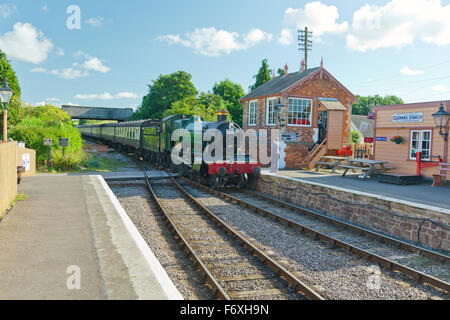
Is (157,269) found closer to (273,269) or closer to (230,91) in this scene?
(273,269)

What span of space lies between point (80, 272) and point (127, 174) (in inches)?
492

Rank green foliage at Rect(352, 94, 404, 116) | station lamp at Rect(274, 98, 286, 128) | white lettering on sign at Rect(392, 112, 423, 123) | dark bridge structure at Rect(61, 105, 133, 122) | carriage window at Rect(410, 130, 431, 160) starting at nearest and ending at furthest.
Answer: carriage window at Rect(410, 130, 431, 160) → white lettering on sign at Rect(392, 112, 423, 123) → station lamp at Rect(274, 98, 286, 128) → dark bridge structure at Rect(61, 105, 133, 122) → green foliage at Rect(352, 94, 404, 116)

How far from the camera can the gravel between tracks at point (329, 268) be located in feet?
17.3

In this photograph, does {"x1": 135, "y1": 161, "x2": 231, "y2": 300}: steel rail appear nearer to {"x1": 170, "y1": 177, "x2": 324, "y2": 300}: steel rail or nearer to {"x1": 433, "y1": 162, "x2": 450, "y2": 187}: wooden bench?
{"x1": 170, "y1": 177, "x2": 324, "y2": 300}: steel rail

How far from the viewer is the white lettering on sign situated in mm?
14315

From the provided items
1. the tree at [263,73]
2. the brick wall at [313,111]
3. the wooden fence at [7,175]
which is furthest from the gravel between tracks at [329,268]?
the tree at [263,73]

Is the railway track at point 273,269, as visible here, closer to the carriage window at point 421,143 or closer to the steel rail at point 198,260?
the steel rail at point 198,260

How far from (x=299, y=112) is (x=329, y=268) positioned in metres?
15.1

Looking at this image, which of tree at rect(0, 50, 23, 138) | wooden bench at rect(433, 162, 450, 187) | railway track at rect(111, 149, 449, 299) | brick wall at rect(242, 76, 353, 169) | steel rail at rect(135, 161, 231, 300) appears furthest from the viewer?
tree at rect(0, 50, 23, 138)

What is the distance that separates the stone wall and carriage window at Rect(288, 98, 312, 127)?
313 inches

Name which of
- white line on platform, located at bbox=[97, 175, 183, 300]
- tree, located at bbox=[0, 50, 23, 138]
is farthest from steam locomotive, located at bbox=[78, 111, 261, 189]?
tree, located at bbox=[0, 50, 23, 138]

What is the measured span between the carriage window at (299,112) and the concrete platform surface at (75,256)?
1379cm

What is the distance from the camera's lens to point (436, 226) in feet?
25.2

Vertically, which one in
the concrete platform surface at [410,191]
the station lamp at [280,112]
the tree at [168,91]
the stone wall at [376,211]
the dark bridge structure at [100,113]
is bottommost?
the stone wall at [376,211]
